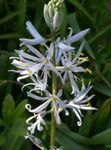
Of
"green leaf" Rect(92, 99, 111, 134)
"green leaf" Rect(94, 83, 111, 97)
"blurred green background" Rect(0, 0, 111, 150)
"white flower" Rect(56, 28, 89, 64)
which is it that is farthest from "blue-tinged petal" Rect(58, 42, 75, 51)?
"green leaf" Rect(94, 83, 111, 97)

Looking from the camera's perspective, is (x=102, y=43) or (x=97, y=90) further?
(x=102, y=43)

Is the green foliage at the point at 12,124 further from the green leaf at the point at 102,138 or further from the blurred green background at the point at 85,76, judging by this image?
the green leaf at the point at 102,138

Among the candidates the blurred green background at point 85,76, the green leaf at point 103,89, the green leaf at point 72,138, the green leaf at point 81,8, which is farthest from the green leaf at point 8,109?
the green leaf at point 81,8

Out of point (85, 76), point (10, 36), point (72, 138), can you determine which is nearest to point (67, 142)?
point (72, 138)

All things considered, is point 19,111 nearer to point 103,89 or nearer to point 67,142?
point 67,142

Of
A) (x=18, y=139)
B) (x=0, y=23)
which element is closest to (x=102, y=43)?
(x=0, y=23)

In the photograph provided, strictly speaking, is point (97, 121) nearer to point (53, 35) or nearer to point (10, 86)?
point (10, 86)

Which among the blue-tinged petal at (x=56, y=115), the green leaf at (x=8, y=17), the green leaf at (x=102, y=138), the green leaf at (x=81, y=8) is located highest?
the green leaf at (x=8, y=17)
